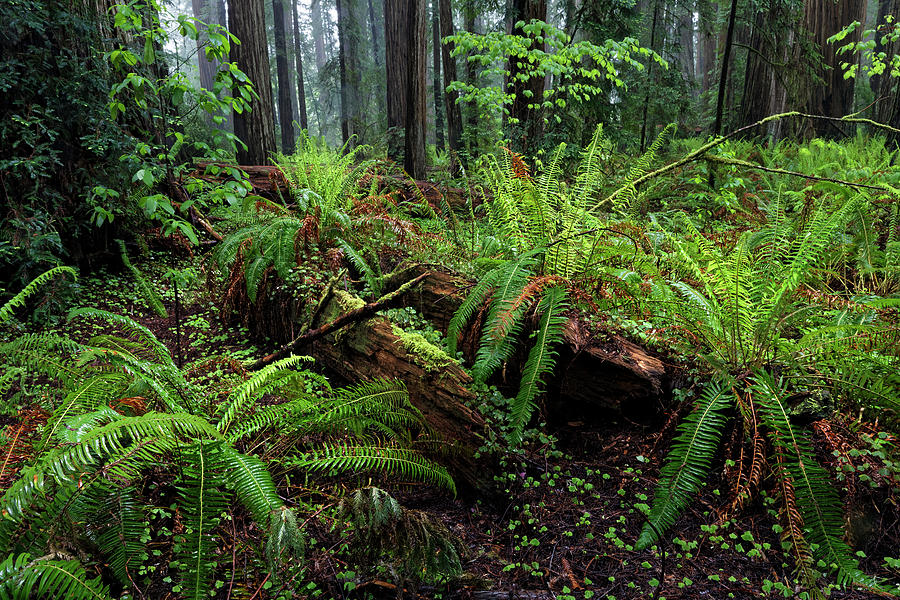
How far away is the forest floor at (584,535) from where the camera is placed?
1651 mm

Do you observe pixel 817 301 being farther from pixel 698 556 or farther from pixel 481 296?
pixel 481 296

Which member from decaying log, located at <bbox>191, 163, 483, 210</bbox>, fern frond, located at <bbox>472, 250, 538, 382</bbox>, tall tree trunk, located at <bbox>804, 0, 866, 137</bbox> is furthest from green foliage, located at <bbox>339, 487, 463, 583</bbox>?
tall tree trunk, located at <bbox>804, 0, 866, 137</bbox>

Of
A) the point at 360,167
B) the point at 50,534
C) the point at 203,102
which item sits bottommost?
the point at 50,534

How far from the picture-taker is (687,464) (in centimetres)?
183

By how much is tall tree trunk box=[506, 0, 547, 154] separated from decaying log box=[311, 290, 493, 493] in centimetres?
399

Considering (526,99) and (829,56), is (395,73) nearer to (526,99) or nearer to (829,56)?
(526,99)

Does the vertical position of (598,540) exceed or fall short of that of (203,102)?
it falls short

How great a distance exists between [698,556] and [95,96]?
552 cm

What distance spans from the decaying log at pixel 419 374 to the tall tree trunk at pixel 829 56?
32.7 feet

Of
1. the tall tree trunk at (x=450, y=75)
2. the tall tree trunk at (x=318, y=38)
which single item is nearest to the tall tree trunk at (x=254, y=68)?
the tall tree trunk at (x=450, y=75)

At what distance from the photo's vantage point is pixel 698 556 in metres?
1.80

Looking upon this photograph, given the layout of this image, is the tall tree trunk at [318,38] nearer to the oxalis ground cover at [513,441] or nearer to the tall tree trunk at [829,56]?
the tall tree trunk at [829,56]

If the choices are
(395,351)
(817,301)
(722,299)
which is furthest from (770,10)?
(395,351)

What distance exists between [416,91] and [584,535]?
6.99m
